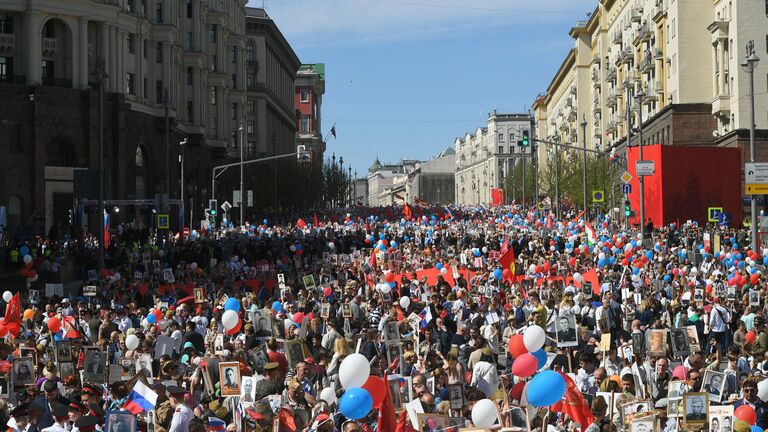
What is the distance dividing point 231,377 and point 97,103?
5277cm

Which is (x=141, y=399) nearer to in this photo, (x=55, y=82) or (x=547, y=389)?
(x=547, y=389)

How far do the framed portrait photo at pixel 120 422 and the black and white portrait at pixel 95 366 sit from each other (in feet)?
16.3

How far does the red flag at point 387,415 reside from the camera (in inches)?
486

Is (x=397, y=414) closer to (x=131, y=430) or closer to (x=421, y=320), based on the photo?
(x=131, y=430)

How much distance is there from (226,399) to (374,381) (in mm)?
2752

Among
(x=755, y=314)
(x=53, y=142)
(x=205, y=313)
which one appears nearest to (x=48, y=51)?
(x=53, y=142)

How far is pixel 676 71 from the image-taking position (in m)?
76.8

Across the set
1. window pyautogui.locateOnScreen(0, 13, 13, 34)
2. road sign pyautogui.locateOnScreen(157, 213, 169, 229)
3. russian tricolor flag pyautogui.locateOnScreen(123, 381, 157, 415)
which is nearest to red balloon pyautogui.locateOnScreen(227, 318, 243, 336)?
russian tricolor flag pyautogui.locateOnScreen(123, 381, 157, 415)

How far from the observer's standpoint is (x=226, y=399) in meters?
14.9

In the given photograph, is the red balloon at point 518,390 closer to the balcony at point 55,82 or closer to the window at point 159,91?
the balcony at point 55,82

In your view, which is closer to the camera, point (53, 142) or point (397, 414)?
point (397, 414)

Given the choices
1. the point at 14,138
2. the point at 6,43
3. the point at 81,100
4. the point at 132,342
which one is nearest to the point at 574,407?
the point at 132,342

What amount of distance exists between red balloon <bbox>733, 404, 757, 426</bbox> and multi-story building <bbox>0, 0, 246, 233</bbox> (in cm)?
4184

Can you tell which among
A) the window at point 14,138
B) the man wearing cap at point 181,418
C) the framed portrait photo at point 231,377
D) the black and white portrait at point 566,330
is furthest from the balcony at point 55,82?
the man wearing cap at point 181,418
